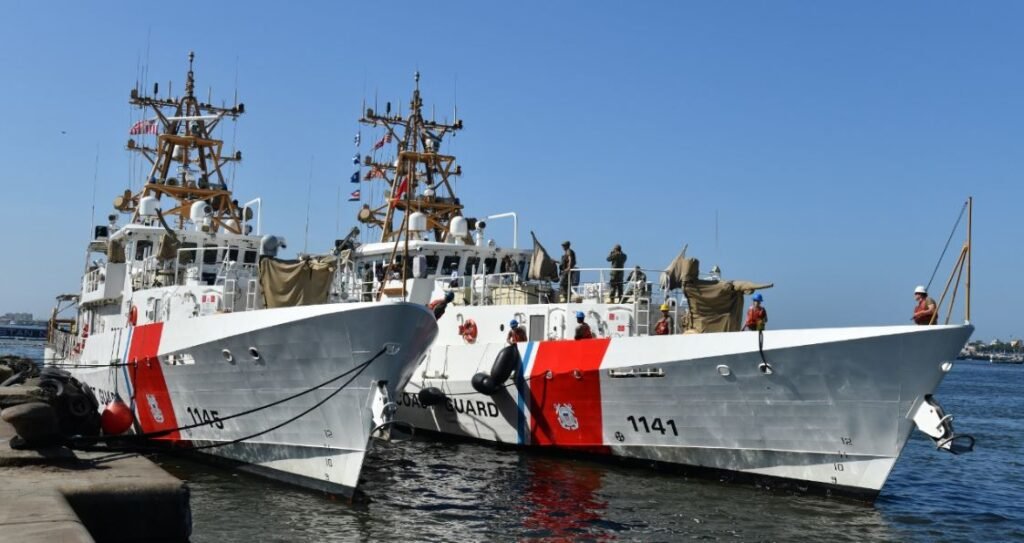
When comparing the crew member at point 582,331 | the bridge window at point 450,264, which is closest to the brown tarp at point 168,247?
the bridge window at point 450,264

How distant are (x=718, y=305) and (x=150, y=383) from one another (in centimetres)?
1041

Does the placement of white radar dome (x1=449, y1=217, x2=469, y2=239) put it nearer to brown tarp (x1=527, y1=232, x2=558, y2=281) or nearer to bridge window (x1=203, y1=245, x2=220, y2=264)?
brown tarp (x1=527, y1=232, x2=558, y2=281)

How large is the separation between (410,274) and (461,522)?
1062cm

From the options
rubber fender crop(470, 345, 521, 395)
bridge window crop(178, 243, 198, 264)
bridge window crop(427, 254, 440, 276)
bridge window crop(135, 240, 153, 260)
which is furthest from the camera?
bridge window crop(427, 254, 440, 276)

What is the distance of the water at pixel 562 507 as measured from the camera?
12031 millimetres

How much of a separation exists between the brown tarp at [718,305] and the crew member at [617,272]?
2043mm

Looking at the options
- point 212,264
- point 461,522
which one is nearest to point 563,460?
point 461,522

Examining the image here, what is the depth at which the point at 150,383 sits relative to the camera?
16.6m

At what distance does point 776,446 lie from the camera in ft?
49.6

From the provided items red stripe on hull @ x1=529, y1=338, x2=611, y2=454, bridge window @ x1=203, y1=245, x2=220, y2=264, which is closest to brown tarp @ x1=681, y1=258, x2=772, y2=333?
red stripe on hull @ x1=529, y1=338, x2=611, y2=454

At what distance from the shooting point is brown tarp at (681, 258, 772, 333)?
1684 cm

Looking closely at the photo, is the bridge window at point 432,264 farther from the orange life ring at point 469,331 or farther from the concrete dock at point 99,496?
the concrete dock at point 99,496

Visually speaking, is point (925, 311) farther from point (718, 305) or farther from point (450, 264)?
point (450, 264)

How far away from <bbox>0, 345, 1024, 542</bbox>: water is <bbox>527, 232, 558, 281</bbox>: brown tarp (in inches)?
165
